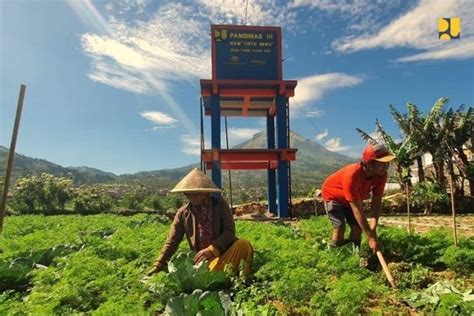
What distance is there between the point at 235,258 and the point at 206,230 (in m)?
0.41

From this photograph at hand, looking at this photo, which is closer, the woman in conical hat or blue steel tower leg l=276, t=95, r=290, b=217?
the woman in conical hat

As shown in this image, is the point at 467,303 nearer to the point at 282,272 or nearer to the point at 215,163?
the point at 282,272

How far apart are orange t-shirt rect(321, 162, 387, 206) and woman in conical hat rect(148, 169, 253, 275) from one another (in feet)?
4.02

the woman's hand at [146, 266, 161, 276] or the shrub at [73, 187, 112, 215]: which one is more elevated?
the shrub at [73, 187, 112, 215]

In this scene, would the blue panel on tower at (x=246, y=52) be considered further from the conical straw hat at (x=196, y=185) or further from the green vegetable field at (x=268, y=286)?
the conical straw hat at (x=196, y=185)

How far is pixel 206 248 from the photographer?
14.3ft

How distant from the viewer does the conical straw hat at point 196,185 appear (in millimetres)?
4125

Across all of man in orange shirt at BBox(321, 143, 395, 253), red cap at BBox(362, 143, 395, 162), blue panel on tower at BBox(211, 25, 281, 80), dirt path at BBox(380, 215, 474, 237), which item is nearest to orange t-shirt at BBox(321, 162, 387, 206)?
man in orange shirt at BBox(321, 143, 395, 253)

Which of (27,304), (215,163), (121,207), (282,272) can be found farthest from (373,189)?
(121,207)

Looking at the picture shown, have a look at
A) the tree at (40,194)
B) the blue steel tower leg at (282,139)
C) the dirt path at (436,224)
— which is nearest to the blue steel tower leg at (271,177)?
the blue steel tower leg at (282,139)

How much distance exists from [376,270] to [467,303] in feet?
6.02

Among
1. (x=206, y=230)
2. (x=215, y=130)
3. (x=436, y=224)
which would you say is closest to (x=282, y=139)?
(x=215, y=130)

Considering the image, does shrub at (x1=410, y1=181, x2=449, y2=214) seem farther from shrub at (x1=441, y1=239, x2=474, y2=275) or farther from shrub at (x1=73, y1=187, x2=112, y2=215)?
shrub at (x1=73, y1=187, x2=112, y2=215)

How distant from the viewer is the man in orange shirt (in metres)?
4.43
